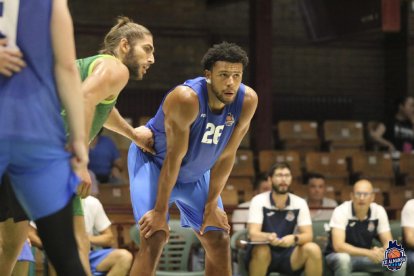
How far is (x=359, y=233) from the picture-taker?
8.17 meters

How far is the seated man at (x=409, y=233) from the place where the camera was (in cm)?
804

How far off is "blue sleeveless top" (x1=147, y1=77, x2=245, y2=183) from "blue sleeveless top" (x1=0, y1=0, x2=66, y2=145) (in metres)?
2.02

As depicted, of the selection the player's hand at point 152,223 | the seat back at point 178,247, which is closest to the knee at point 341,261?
the seat back at point 178,247

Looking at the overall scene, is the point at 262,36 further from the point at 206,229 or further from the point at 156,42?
the point at 206,229

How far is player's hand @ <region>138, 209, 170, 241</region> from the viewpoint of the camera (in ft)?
16.6

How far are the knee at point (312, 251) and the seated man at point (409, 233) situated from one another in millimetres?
897

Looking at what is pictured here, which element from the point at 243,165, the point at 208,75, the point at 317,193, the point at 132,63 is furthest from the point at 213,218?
the point at 243,165

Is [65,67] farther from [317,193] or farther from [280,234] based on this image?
[317,193]

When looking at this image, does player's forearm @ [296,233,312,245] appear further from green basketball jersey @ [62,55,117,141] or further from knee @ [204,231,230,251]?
green basketball jersey @ [62,55,117,141]

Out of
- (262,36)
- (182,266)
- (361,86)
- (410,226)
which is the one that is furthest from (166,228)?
(361,86)

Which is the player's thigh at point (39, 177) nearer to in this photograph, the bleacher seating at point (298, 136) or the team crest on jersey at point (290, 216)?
the team crest on jersey at point (290, 216)

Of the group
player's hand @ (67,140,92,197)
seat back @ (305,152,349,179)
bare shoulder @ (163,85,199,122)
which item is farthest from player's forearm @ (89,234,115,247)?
player's hand @ (67,140,92,197)

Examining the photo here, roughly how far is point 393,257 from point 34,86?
18.1ft

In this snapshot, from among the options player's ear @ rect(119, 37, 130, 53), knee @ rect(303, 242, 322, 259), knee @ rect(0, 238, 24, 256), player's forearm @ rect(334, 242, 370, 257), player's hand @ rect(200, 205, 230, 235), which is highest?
player's ear @ rect(119, 37, 130, 53)
